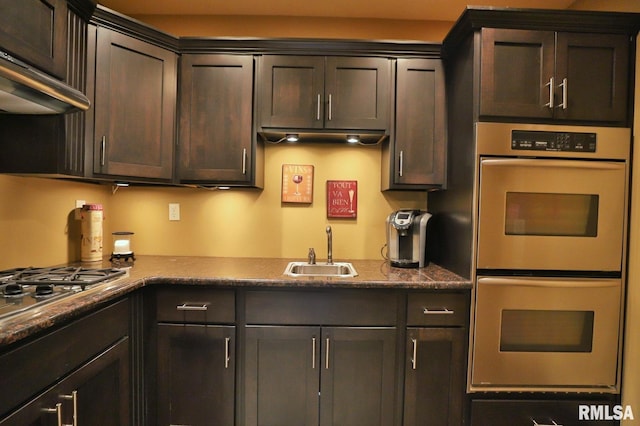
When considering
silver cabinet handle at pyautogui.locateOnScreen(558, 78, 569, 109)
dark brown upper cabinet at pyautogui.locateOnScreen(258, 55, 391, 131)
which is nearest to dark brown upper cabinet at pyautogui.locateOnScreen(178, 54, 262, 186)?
dark brown upper cabinet at pyautogui.locateOnScreen(258, 55, 391, 131)

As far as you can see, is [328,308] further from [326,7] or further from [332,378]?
[326,7]

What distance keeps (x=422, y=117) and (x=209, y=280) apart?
1.54 meters

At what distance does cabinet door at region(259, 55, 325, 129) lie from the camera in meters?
1.92

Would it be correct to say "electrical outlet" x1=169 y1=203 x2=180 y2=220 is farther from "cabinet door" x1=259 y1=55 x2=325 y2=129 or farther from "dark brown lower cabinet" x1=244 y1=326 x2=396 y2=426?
"dark brown lower cabinet" x1=244 y1=326 x2=396 y2=426

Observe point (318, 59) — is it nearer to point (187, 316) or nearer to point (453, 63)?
point (453, 63)

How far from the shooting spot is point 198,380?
1624 mm

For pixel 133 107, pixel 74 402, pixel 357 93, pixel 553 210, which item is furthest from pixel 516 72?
pixel 74 402

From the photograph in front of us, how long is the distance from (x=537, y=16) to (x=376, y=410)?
214cm

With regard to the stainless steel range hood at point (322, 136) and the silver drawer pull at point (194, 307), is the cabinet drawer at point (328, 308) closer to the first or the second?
Result: the silver drawer pull at point (194, 307)

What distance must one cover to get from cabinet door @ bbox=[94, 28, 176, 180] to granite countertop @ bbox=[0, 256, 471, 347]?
58 centimetres

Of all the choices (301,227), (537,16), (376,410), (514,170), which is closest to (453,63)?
(537,16)

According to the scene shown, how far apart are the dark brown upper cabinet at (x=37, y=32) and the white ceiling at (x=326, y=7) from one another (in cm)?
86

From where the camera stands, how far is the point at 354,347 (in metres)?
1.62

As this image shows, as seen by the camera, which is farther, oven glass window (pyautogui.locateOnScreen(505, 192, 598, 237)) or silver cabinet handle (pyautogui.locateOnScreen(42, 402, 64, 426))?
oven glass window (pyautogui.locateOnScreen(505, 192, 598, 237))
